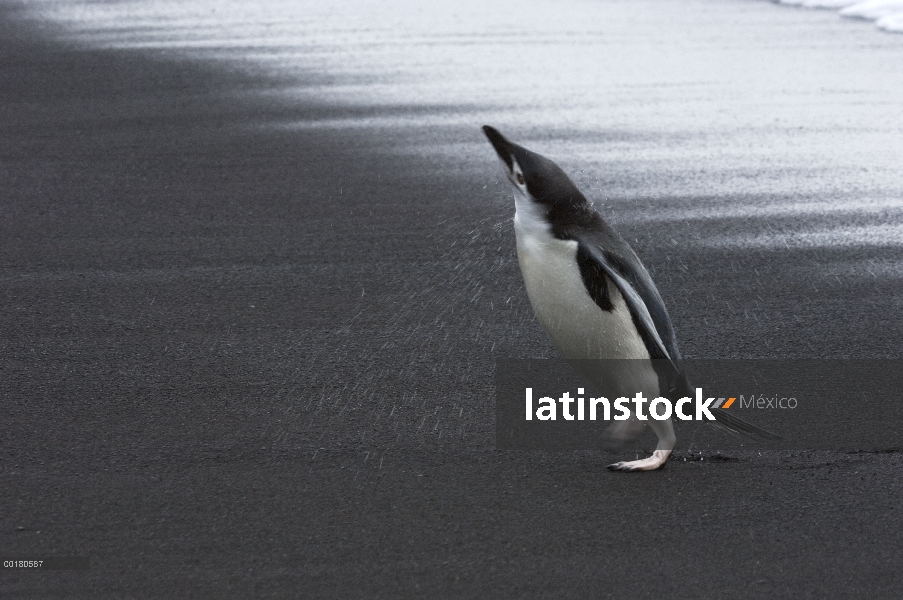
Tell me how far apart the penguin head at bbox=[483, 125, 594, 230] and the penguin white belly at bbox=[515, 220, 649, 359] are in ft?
0.19

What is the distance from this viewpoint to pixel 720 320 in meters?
4.25

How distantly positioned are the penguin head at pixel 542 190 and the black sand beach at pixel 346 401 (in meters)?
0.63

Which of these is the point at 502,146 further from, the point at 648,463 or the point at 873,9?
the point at 873,9

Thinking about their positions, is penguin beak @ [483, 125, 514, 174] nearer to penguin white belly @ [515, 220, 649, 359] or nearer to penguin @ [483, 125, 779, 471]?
penguin @ [483, 125, 779, 471]

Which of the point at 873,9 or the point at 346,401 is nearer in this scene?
the point at 346,401

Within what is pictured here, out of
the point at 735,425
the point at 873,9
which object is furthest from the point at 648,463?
the point at 873,9

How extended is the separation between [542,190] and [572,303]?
285 millimetres

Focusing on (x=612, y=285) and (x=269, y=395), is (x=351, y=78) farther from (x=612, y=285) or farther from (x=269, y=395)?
(x=612, y=285)

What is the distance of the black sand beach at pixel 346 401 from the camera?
271cm

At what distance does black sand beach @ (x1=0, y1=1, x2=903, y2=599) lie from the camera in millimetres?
2709

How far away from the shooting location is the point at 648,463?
3148 mm

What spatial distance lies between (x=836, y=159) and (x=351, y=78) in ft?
11.7

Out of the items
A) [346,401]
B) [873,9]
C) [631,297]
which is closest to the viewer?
[631,297]

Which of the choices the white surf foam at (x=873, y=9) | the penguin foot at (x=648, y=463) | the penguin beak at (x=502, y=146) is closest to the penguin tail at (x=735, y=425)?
the penguin foot at (x=648, y=463)
